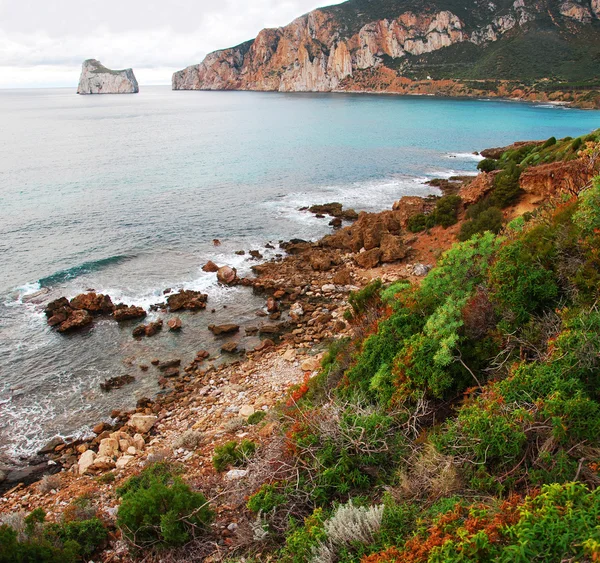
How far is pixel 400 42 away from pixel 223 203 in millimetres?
181621

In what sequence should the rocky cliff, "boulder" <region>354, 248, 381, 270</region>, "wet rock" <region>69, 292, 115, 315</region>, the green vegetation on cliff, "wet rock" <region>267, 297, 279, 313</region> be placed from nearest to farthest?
1. the green vegetation on cliff
2. "wet rock" <region>267, 297, 279, 313</region>
3. "wet rock" <region>69, 292, 115, 315</region>
4. "boulder" <region>354, 248, 381, 270</region>
5. the rocky cliff

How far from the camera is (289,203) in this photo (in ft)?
142

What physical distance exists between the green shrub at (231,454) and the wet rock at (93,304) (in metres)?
15.7

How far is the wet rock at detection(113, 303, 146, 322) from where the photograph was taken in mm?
22844

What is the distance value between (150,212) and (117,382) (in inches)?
1021

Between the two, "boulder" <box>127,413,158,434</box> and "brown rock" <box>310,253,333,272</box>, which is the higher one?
"brown rock" <box>310,253,333,272</box>

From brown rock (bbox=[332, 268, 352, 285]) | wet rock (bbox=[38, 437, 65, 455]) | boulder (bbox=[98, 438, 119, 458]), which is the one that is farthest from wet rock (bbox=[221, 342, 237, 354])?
brown rock (bbox=[332, 268, 352, 285])

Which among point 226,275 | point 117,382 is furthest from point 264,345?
point 226,275

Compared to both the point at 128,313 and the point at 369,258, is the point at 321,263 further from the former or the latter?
the point at 128,313

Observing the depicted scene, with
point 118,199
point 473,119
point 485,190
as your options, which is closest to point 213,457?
point 485,190

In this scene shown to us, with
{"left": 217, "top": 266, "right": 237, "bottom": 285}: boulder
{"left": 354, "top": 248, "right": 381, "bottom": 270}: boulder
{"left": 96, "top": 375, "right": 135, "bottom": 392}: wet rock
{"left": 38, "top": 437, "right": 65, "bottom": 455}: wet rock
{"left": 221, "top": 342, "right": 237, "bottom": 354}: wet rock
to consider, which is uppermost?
{"left": 354, "top": 248, "right": 381, "bottom": 270}: boulder

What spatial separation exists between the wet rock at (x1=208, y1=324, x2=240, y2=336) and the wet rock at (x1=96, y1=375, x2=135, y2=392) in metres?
4.56

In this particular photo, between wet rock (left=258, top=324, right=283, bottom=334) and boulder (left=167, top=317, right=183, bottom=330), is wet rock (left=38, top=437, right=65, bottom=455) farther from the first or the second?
wet rock (left=258, top=324, right=283, bottom=334)

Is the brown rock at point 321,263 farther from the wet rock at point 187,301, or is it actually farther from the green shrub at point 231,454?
the green shrub at point 231,454
